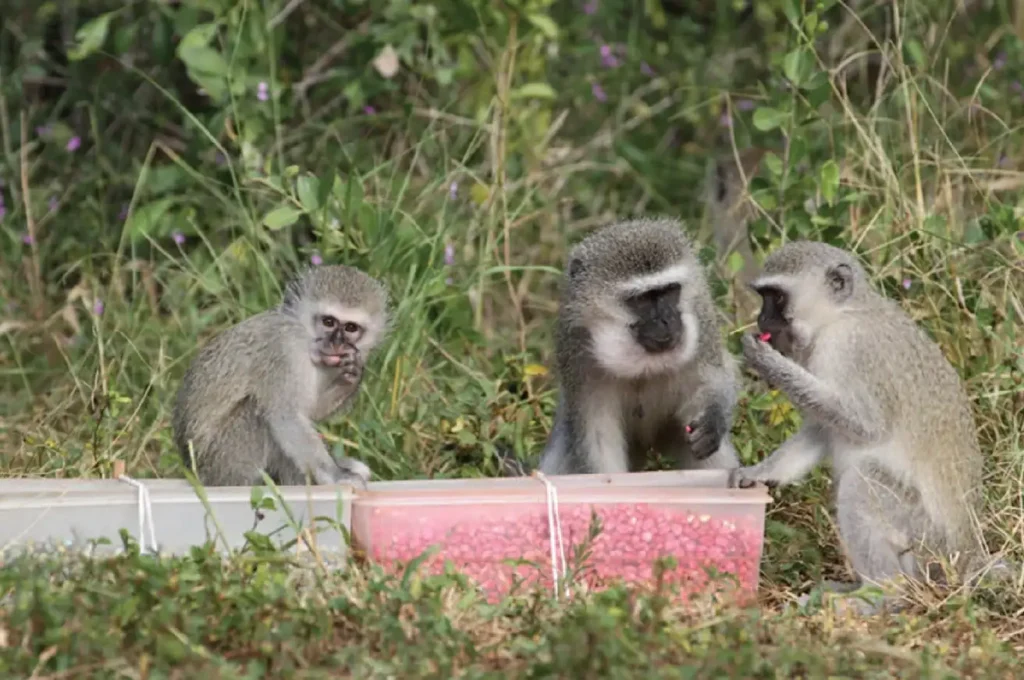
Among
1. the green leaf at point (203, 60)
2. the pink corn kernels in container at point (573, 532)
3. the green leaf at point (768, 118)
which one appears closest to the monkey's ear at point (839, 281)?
the pink corn kernels in container at point (573, 532)

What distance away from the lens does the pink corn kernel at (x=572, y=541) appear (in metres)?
4.77

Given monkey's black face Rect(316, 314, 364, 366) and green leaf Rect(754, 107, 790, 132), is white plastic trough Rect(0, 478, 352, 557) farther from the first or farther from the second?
green leaf Rect(754, 107, 790, 132)

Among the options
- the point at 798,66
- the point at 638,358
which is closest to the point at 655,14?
the point at 798,66

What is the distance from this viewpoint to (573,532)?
488 centimetres

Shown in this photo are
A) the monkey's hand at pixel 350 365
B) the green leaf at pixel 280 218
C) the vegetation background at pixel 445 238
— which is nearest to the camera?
the vegetation background at pixel 445 238

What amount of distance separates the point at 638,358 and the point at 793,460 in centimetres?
62

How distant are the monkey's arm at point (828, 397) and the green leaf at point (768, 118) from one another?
147 centimetres

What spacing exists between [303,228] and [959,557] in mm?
4003

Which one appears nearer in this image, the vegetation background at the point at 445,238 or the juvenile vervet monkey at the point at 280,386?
the vegetation background at the point at 445,238

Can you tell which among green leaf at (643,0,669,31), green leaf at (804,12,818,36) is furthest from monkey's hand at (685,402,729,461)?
green leaf at (643,0,669,31)

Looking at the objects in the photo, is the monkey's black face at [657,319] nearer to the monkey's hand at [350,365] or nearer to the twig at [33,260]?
the monkey's hand at [350,365]

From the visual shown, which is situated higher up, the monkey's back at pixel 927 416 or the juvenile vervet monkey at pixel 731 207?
the juvenile vervet monkey at pixel 731 207

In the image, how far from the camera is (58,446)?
628cm

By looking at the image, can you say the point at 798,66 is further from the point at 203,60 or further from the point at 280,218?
the point at 203,60
